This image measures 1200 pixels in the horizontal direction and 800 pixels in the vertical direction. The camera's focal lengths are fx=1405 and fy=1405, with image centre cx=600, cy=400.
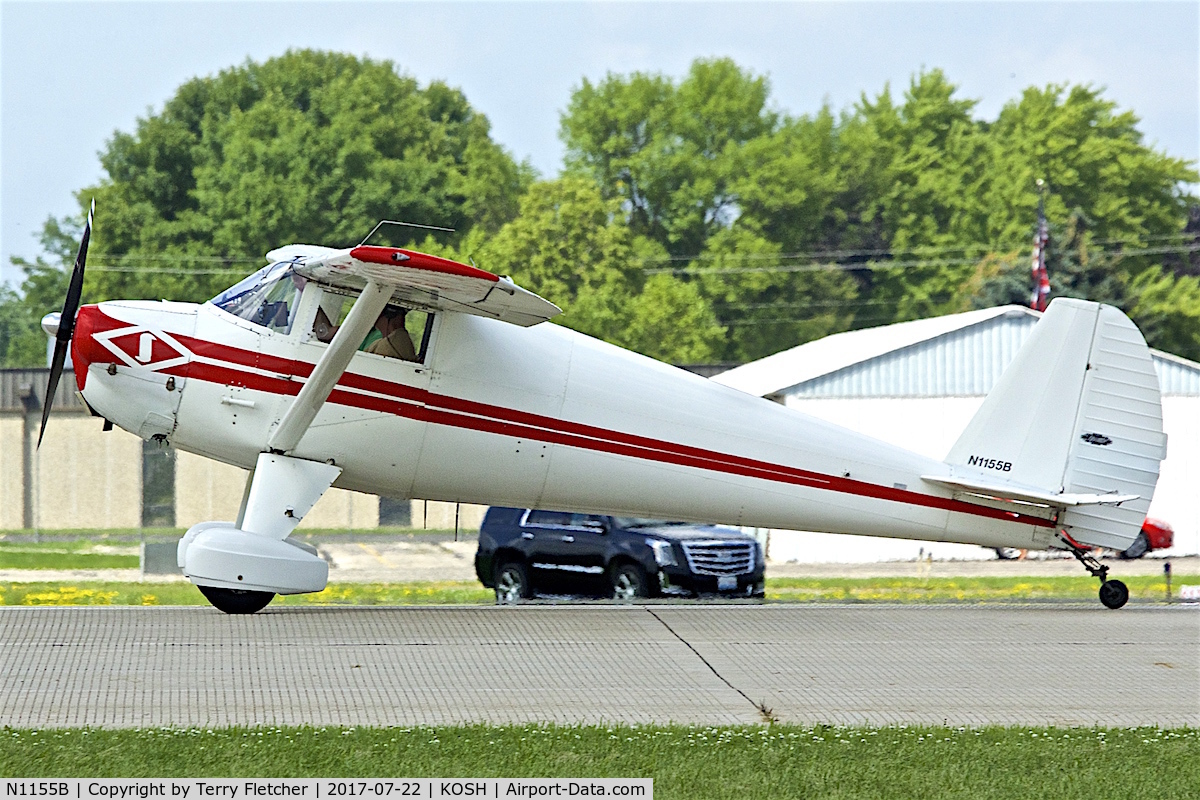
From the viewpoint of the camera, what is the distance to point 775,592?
20.2 m

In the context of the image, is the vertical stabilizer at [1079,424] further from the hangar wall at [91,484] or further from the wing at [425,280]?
the hangar wall at [91,484]

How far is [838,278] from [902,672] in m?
67.4

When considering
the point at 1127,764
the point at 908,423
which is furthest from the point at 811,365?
the point at 1127,764

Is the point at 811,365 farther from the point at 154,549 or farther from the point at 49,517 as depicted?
the point at 49,517

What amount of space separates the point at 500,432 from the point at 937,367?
19336 mm

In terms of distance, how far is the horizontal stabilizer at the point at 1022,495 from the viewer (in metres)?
12.8

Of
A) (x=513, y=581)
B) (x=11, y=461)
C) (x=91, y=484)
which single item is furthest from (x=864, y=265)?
(x=513, y=581)

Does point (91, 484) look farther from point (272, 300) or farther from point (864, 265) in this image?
point (864, 265)

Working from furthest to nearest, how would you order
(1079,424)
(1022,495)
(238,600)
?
(1079,424) < (1022,495) < (238,600)

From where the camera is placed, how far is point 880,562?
93.3ft

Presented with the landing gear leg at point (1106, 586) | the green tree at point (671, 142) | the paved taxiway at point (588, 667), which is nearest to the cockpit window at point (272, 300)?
the paved taxiway at point (588, 667)

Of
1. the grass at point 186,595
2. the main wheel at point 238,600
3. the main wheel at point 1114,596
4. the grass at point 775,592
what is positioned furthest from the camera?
the grass at point 775,592

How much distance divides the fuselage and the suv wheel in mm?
5627

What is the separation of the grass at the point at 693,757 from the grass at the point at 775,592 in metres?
7.20
